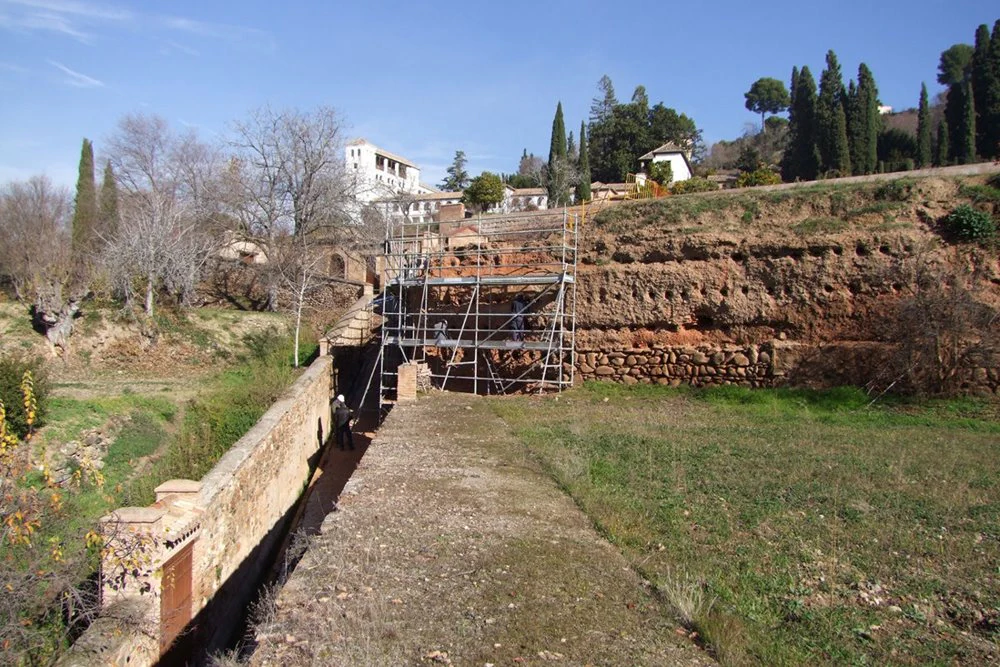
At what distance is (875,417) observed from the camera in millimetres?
11547

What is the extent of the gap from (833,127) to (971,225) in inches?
898

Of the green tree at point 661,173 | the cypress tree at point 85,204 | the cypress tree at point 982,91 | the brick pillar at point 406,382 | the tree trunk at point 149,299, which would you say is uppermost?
the cypress tree at point 982,91

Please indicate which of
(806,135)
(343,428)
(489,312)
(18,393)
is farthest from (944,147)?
(18,393)

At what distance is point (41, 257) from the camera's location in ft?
66.8

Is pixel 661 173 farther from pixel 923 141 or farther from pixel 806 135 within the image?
pixel 923 141

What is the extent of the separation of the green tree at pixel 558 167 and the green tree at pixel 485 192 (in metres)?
3.02

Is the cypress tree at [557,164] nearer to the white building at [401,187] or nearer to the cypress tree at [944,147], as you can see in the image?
the white building at [401,187]

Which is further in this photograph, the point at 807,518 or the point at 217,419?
the point at 217,419

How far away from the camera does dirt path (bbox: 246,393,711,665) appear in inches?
158

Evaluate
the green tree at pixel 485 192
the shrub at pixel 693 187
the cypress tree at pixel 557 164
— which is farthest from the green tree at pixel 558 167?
the shrub at pixel 693 187

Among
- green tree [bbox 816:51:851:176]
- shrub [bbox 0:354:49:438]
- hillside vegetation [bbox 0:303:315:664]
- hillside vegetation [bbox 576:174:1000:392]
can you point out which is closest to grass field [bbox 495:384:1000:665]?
hillside vegetation [bbox 576:174:1000:392]

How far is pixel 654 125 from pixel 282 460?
1530 inches

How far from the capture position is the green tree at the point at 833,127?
32406mm

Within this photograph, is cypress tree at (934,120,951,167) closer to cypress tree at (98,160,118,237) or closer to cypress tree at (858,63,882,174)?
cypress tree at (858,63,882,174)
